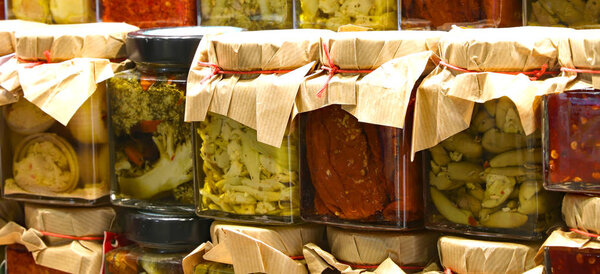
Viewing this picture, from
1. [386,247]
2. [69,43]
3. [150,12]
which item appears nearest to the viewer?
[386,247]

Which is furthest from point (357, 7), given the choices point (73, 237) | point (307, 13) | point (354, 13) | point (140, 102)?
point (73, 237)

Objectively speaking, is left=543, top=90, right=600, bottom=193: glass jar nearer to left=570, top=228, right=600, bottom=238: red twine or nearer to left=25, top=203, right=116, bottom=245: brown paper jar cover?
left=570, top=228, right=600, bottom=238: red twine

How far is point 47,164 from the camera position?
6.17ft

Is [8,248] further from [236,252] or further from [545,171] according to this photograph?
[545,171]

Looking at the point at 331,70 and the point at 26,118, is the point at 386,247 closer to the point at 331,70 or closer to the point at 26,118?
the point at 331,70

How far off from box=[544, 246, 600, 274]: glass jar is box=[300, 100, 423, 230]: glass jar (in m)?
0.26

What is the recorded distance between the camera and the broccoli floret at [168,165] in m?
1.78

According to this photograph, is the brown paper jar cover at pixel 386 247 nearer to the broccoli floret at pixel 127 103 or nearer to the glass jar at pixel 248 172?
the glass jar at pixel 248 172

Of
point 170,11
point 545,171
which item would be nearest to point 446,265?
point 545,171

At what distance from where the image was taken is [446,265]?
1.50 m

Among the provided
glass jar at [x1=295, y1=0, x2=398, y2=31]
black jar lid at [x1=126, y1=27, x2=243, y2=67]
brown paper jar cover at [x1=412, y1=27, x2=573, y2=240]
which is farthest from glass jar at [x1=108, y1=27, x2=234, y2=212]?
brown paper jar cover at [x1=412, y1=27, x2=573, y2=240]

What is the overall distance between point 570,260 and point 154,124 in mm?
848

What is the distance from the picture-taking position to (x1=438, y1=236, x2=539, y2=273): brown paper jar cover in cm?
143

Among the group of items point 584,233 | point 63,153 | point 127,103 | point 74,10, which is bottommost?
point 584,233
